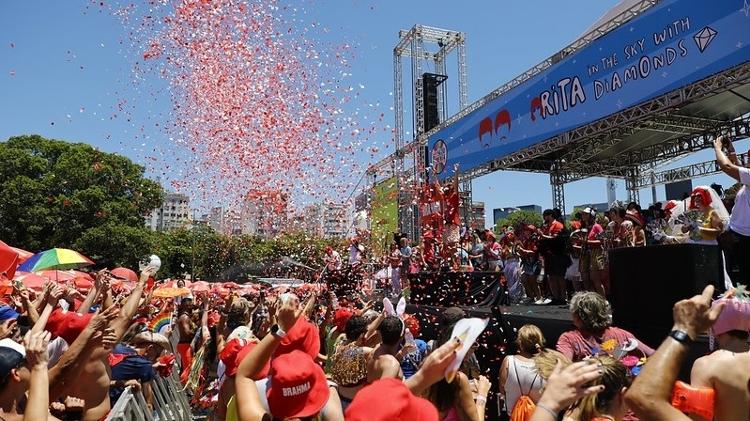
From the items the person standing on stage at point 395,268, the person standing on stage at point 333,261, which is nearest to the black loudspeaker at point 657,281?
the person standing on stage at point 333,261

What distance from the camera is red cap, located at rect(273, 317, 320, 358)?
238 centimetres

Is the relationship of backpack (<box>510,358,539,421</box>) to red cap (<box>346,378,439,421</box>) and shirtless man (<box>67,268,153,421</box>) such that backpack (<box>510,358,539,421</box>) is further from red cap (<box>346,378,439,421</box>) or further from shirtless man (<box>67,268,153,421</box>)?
shirtless man (<box>67,268,153,421</box>)

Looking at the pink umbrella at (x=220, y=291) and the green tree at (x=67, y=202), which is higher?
the green tree at (x=67, y=202)

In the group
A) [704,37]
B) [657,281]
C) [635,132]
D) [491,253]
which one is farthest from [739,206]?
[635,132]

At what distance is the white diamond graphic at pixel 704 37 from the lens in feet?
28.6

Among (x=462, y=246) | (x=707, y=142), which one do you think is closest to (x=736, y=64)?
(x=462, y=246)

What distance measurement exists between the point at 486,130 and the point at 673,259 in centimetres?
1082

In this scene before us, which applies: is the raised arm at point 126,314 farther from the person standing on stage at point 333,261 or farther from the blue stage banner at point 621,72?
the blue stage banner at point 621,72

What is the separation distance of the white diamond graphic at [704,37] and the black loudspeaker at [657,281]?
5637mm

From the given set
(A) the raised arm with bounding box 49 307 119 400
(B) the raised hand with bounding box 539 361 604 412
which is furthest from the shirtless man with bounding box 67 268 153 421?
(B) the raised hand with bounding box 539 361 604 412

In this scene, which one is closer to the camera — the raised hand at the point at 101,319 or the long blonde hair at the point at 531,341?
the raised hand at the point at 101,319

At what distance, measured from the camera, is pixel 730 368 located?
6.67 feet

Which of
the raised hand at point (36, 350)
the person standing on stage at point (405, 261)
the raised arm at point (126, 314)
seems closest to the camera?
the raised hand at point (36, 350)

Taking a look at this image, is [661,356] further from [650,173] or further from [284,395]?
[650,173]
